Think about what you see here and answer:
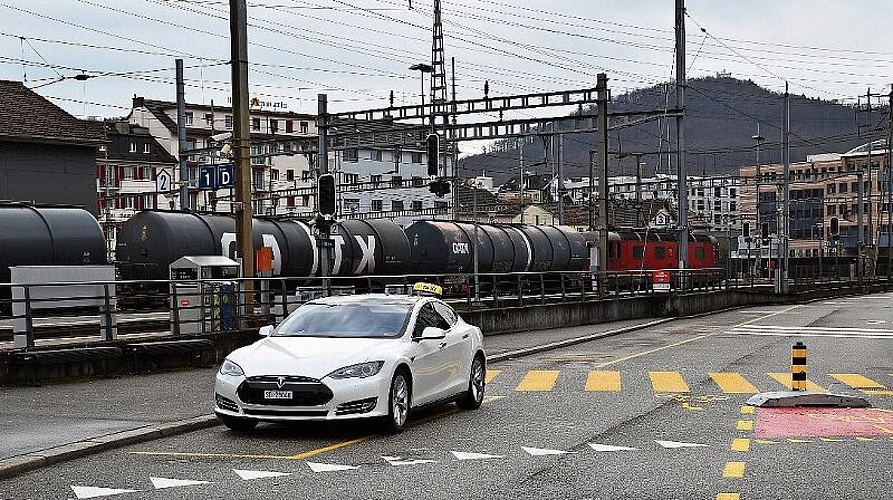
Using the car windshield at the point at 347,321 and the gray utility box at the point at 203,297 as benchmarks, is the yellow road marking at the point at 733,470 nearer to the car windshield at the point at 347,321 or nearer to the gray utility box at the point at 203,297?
the car windshield at the point at 347,321

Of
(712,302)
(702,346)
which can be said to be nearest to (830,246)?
(712,302)

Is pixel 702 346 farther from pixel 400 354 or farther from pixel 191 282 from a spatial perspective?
pixel 400 354

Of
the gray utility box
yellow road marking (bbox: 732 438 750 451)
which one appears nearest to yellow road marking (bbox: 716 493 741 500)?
yellow road marking (bbox: 732 438 750 451)

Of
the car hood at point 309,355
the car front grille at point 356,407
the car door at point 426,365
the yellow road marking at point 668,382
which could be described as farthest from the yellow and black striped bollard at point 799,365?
the car front grille at point 356,407

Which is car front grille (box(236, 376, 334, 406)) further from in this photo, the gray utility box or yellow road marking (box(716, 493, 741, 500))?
the gray utility box

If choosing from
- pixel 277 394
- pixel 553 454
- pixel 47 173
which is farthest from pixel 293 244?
pixel 553 454

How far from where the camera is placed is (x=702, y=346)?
29.4 metres

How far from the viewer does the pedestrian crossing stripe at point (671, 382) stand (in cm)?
1842

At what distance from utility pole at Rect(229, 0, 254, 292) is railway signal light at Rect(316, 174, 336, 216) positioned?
114 inches

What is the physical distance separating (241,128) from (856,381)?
12.0 m

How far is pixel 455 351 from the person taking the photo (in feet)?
50.1

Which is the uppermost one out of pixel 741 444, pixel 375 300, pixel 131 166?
pixel 131 166

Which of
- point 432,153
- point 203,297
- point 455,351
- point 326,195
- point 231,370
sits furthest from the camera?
point 432,153

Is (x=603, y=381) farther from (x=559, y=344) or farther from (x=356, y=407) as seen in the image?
(x=559, y=344)
